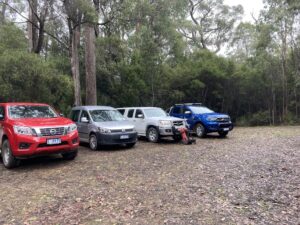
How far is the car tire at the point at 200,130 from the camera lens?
42.9 feet

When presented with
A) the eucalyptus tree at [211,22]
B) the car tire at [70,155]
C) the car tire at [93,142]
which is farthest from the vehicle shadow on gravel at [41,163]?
the eucalyptus tree at [211,22]

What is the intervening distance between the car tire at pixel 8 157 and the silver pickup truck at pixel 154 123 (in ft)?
18.4

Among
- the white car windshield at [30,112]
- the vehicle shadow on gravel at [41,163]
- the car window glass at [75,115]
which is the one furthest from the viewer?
the car window glass at [75,115]

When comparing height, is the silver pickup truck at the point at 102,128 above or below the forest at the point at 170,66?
below

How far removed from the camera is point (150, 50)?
58.1 ft

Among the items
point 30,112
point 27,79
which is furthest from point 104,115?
point 27,79

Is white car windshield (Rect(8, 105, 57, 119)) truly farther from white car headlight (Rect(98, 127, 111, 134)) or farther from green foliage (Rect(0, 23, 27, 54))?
green foliage (Rect(0, 23, 27, 54))

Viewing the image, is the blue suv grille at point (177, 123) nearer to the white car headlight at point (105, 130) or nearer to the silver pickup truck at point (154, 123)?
the silver pickup truck at point (154, 123)

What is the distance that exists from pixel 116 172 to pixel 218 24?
30721 mm

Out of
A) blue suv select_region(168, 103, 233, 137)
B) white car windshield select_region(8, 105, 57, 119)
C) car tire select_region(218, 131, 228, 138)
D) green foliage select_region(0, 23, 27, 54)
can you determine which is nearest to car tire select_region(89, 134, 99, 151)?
white car windshield select_region(8, 105, 57, 119)

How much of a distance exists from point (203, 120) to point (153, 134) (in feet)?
8.38

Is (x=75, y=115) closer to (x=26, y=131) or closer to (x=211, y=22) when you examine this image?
(x=26, y=131)

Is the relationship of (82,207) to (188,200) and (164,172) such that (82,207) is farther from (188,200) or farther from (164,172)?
(164,172)

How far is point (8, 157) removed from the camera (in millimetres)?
7547
